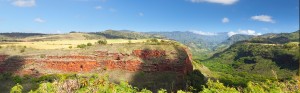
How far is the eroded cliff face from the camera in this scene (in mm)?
80312

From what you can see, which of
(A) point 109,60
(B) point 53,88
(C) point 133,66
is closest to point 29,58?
(A) point 109,60

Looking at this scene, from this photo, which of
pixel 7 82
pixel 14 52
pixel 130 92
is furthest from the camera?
pixel 14 52

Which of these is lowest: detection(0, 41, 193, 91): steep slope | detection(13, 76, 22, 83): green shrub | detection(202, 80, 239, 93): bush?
Result: detection(13, 76, 22, 83): green shrub

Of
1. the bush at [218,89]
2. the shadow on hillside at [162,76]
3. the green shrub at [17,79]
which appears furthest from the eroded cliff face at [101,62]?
the bush at [218,89]

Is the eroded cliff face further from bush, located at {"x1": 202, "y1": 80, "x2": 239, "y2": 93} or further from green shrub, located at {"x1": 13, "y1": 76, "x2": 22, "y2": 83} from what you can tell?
bush, located at {"x1": 202, "y1": 80, "x2": 239, "y2": 93}

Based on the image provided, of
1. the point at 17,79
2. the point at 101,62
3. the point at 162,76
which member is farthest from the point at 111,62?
the point at 17,79

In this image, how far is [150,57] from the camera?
270 ft

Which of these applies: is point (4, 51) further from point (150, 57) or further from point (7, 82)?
point (150, 57)

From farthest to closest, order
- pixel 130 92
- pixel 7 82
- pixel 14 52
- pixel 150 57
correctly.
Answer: pixel 14 52 < pixel 150 57 < pixel 7 82 < pixel 130 92

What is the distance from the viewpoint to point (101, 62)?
82.4 m

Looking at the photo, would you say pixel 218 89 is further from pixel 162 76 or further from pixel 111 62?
pixel 111 62

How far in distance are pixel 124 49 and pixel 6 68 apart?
84.4ft

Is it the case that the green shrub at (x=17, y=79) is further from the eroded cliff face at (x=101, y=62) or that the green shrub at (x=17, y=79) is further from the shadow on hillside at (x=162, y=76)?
the shadow on hillside at (x=162, y=76)

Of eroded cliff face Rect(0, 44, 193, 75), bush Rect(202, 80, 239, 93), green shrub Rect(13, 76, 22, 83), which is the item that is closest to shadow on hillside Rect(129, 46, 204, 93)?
eroded cliff face Rect(0, 44, 193, 75)
